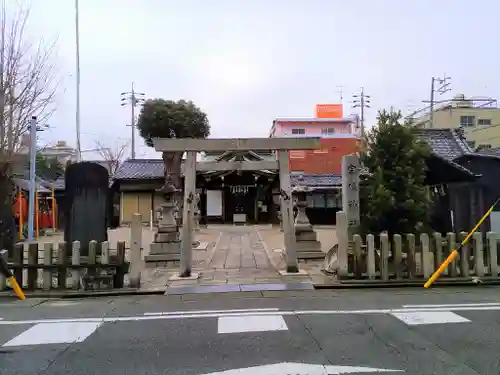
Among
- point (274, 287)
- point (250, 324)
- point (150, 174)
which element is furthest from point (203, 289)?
point (150, 174)

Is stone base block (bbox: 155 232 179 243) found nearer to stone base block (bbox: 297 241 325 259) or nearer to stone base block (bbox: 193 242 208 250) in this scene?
stone base block (bbox: 193 242 208 250)

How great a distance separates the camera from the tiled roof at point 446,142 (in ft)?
48.0

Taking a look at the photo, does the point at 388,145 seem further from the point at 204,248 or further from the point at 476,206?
the point at 204,248

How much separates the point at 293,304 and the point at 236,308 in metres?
0.97

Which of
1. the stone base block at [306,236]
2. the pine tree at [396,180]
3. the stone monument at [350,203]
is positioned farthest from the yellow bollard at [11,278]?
the stone base block at [306,236]

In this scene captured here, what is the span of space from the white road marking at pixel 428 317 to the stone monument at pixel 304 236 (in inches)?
272

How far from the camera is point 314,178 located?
3228cm

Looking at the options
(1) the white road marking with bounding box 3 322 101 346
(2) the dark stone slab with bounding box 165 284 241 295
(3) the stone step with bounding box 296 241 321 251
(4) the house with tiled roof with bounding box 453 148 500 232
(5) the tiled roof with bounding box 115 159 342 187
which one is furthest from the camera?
(5) the tiled roof with bounding box 115 159 342 187

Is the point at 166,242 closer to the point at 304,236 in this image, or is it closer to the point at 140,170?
the point at 304,236

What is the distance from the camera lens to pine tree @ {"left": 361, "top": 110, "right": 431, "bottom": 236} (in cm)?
977

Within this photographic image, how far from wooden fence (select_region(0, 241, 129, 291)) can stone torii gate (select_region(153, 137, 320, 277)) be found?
5.60 feet

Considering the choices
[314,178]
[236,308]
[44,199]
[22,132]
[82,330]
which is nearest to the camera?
[82,330]

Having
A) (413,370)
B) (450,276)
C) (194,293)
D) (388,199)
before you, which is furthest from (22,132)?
(413,370)

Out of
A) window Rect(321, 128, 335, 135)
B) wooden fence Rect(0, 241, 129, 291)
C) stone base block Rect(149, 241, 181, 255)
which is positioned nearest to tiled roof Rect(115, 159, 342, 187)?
stone base block Rect(149, 241, 181, 255)
